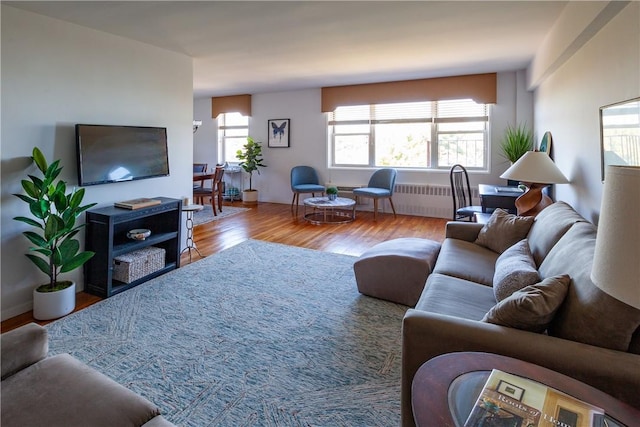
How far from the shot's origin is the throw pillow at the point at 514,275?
172cm

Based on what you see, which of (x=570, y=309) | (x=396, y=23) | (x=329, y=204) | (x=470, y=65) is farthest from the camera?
(x=329, y=204)

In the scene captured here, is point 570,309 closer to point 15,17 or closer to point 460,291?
point 460,291

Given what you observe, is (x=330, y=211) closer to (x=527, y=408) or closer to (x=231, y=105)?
(x=231, y=105)

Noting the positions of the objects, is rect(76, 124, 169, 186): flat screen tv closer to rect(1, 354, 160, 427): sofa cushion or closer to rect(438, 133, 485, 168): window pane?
rect(1, 354, 160, 427): sofa cushion

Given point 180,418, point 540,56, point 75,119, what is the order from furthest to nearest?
Answer: point 540,56 → point 75,119 → point 180,418

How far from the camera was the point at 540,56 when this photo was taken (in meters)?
4.04

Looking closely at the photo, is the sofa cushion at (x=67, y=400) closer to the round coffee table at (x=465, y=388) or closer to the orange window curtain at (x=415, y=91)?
the round coffee table at (x=465, y=388)

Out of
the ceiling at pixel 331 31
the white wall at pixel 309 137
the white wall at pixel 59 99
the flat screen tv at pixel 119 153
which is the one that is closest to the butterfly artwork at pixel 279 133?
the white wall at pixel 309 137

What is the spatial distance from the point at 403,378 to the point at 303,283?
6.17 ft

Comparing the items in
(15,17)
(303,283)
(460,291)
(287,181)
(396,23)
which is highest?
(396,23)

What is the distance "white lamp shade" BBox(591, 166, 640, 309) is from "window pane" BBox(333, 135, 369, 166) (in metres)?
6.12

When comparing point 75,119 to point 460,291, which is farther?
point 75,119

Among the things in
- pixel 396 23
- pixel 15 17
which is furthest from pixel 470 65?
pixel 15 17

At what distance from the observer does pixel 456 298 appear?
1.92 meters
